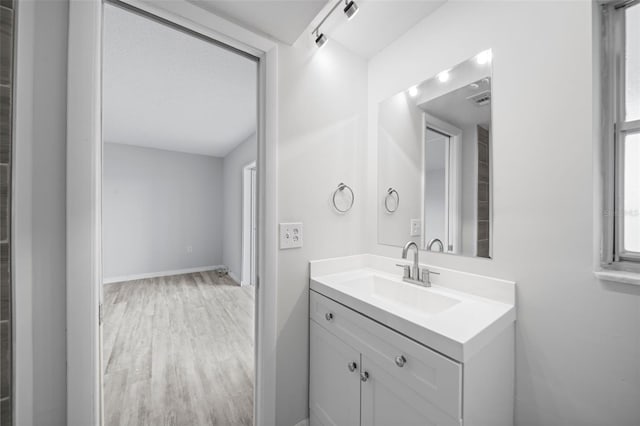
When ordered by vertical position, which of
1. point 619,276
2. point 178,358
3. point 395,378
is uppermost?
point 619,276

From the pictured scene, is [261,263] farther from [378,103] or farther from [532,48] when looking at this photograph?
[532,48]

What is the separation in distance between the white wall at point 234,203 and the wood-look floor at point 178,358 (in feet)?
3.14

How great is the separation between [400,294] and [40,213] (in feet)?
4.93

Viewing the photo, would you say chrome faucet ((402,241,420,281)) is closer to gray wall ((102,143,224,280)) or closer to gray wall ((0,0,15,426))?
Answer: gray wall ((0,0,15,426))

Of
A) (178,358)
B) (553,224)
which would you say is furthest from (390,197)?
(178,358)

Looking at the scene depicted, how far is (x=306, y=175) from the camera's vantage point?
57.3 inches

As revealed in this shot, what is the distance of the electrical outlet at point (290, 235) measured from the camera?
137 cm

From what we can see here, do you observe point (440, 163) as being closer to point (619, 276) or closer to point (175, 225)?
point (619, 276)

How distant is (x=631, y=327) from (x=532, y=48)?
1063mm

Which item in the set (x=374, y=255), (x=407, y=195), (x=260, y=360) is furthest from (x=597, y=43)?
(x=260, y=360)

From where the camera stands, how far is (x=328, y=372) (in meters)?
1.29

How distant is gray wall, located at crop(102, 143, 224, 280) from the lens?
4.54 metres

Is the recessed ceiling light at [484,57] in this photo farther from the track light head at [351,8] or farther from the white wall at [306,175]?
the white wall at [306,175]

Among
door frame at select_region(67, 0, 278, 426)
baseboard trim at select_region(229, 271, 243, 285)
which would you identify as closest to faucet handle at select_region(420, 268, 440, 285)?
door frame at select_region(67, 0, 278, 426)
